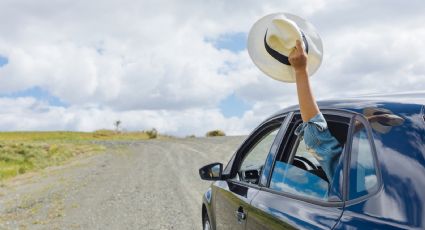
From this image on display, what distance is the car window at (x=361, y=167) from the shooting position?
7.79 feet

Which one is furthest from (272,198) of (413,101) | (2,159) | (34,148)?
(34,148)

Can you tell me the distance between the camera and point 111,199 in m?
13.4

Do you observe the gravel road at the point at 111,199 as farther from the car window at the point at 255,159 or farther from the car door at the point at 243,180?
the car window at the point at 255,159

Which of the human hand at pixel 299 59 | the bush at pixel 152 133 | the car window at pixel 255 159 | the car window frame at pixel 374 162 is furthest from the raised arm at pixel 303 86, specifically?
the bush at pixel 152 133

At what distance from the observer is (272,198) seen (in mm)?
3373

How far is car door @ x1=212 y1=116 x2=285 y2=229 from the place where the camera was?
A: 156 inches

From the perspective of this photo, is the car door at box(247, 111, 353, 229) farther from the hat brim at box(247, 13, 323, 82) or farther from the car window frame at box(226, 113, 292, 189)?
the hat brim at box(247, 13, 323, 82)

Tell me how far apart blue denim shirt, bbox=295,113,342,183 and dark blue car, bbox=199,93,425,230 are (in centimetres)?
5

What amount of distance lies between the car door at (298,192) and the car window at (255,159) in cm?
32

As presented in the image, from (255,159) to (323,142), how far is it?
184cm

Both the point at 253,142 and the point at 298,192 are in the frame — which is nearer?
the point at 298,192

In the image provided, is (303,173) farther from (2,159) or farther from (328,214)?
(2,159)

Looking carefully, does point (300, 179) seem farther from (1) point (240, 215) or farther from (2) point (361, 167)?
(1) point (240, 215)

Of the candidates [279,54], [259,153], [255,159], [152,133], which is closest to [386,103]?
[279,54]
